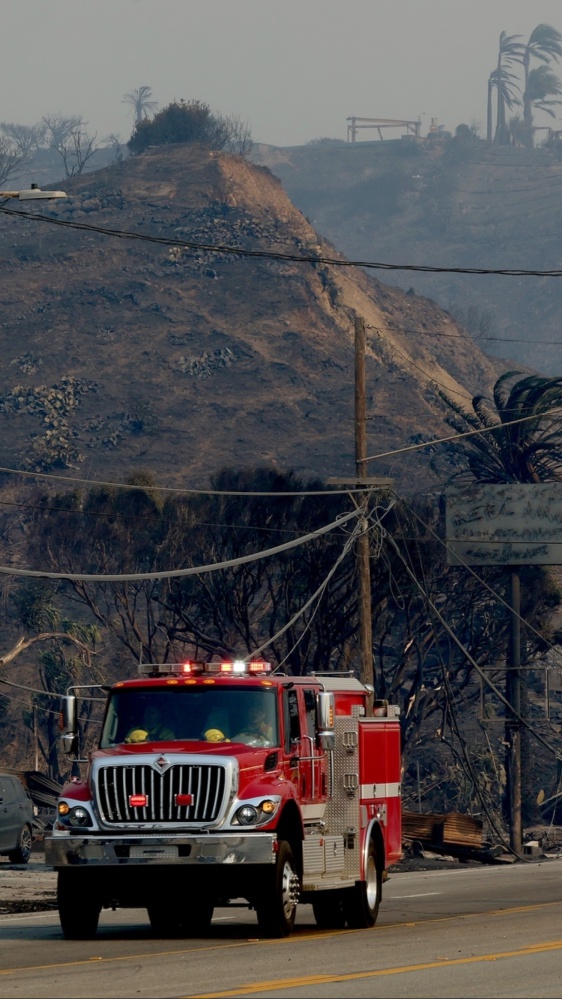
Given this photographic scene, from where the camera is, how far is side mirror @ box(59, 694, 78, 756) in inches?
673

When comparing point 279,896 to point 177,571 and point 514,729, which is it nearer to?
point 177,571

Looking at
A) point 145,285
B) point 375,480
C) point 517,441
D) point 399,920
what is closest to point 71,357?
point 145,285

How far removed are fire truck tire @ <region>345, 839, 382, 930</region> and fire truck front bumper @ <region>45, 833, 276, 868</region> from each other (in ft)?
9.63

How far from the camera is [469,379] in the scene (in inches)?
5974

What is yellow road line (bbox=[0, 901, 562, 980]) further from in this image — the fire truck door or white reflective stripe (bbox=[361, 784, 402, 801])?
white reflective stripe (bbox=[361, 784, 402, 801])

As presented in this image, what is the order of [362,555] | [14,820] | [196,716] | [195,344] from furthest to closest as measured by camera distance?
1. [195,344]
2. [362,555]
3. [14,820]
4. [196,716]

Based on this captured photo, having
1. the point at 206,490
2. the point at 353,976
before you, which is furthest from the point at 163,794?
the point at 206,490

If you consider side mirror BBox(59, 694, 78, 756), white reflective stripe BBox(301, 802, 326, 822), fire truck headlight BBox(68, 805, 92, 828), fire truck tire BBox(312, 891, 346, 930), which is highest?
side mirror BBox(59, 694, 78, 756)

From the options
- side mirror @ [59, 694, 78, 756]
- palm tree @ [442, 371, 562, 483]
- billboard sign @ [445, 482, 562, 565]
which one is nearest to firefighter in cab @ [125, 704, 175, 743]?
side mirror @ [59, 694, 78, 756]

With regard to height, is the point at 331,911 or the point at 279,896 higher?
the point at 279,896

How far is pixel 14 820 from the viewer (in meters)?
32.6

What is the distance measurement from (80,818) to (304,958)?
108 inches

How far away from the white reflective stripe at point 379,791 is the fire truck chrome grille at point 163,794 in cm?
311

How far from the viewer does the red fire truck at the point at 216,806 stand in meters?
15.8
